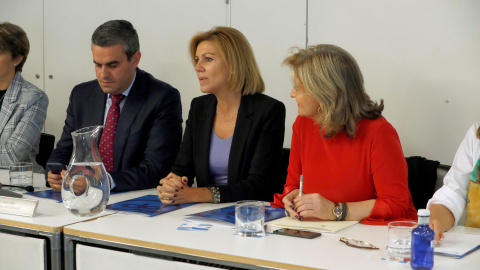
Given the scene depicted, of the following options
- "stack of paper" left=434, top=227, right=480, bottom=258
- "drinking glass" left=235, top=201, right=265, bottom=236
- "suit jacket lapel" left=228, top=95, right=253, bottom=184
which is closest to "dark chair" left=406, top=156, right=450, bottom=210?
"stack of paper" left=434, top=227, right=480, bottom=258

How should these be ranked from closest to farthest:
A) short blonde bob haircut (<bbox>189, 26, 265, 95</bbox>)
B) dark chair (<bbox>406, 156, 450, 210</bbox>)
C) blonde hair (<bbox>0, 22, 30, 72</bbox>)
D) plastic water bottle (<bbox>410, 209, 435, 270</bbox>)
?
→ plastic water bottle (<bbox>410, 209, 435, 270</bbox>) → dark chair (<bbox>406, 156, 450, 210</bbox>) → short blonde bob haircut (<bbox>189, 26, 265, 95</bbox>) → blonde hair (<bbox>0, 22, 30, 72</bbox>)

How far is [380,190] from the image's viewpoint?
92.5 inches

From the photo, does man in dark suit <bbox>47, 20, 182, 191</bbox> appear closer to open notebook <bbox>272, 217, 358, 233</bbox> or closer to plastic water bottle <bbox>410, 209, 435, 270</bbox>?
open notebook <bbox>272, 217, 358, 233</bbox>

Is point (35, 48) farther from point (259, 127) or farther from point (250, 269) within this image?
point (250, 269)

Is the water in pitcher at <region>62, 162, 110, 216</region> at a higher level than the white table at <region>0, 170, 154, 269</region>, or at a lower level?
higher

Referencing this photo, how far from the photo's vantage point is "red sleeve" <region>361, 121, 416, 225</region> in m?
2.31

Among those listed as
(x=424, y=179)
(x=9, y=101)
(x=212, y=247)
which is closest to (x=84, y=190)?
(x=212, y=247)

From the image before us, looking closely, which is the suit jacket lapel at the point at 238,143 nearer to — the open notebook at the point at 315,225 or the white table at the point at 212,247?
the white table at the point at 212,247

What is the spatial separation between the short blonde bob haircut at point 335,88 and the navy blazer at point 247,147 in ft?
1.65

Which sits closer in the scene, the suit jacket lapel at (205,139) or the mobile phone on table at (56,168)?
the mobile phone on table at (56,168)

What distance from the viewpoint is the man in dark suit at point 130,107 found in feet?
10.6

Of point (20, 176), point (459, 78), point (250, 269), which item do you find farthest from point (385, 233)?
point (20, 176)

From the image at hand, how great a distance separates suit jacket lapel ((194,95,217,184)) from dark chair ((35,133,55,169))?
1.28 meters

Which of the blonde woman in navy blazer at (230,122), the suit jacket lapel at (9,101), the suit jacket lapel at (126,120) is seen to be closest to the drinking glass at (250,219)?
the blonde woman in navy blazer at (230,122)
